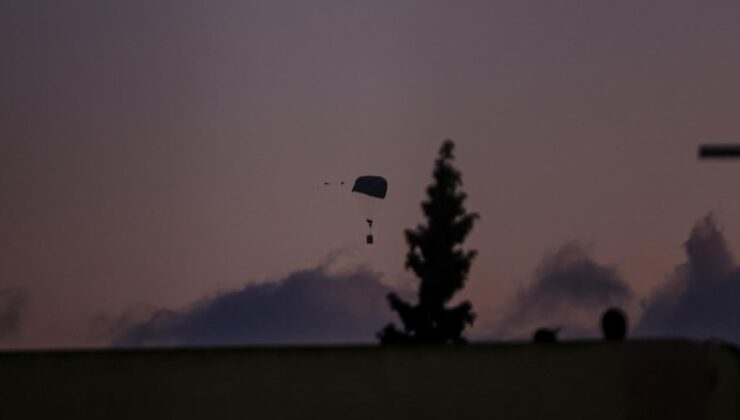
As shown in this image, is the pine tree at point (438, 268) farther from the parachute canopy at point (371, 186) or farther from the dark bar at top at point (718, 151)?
the dark bar at top at point (718, 151)

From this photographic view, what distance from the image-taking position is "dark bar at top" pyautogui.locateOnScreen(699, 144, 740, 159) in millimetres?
16703

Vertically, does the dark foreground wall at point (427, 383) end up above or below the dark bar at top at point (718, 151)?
below

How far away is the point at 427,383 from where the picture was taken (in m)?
19.9

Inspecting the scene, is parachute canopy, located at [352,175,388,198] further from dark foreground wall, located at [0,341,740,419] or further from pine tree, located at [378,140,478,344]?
dark foreground wall, located at [0,341,740,419]

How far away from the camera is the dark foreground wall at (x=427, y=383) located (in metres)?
19.7

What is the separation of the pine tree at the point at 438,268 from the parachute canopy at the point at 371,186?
753cm

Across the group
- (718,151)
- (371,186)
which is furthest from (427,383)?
(371,186)

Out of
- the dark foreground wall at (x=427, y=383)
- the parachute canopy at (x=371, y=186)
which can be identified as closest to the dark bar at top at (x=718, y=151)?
the dark foreground wall at (x=427, y=383)

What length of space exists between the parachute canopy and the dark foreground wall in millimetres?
29787

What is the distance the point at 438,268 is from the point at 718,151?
4341 centimetres

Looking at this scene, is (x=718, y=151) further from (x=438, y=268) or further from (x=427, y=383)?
(x=438, y=268)

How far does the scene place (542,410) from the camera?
19875 mm

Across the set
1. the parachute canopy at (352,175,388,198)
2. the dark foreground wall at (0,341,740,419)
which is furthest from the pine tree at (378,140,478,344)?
the dark foreground wall at (0,341,740,419)

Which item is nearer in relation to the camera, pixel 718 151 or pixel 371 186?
pixel 718 151
